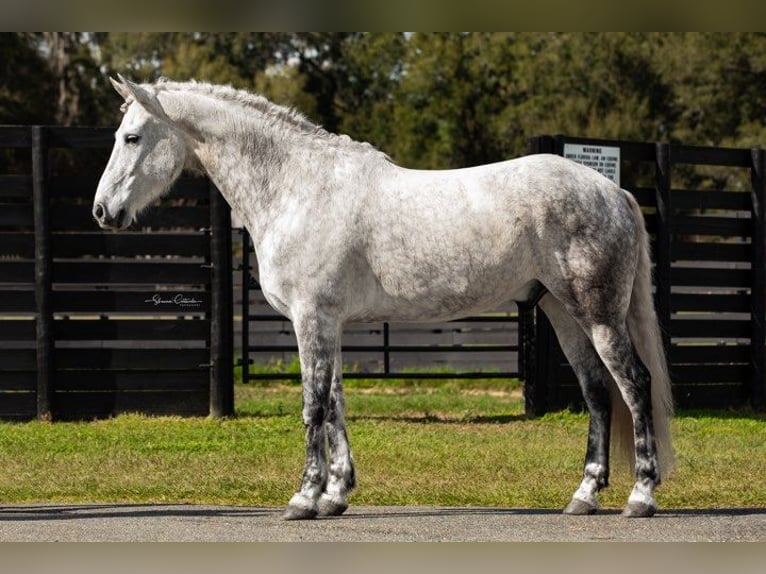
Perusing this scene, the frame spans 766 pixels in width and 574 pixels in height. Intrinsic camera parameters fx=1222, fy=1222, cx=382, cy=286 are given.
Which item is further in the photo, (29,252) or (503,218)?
(29,252)

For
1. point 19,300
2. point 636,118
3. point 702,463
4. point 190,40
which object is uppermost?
point 190,40

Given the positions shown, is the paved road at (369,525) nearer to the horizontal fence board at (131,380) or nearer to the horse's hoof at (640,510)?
the horse's hoof at (640,510)

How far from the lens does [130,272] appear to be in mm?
11977

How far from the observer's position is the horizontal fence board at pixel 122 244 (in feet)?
39.1

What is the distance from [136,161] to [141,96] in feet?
1.26

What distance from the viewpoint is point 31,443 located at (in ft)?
34.2

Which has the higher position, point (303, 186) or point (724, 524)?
point (303, 186)

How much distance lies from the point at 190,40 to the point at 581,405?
110 ft

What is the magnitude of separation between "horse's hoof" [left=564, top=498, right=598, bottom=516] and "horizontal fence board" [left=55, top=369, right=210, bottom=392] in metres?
5.72

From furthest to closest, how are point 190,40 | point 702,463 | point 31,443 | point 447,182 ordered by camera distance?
point 190,40 < point 31,443 < point 702,463 < point 447,182

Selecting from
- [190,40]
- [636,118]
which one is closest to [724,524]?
[636,118]

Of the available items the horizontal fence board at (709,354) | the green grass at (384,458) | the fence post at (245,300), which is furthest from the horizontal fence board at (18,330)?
the horizontal fence board at (709,354)

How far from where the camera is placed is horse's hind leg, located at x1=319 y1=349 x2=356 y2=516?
7.11 m

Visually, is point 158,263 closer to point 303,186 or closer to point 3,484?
point 3,484
